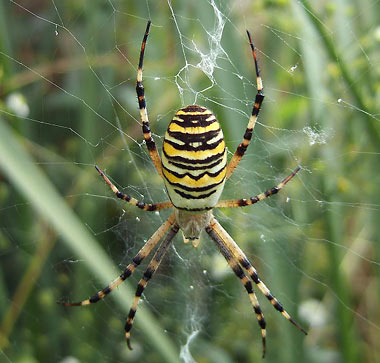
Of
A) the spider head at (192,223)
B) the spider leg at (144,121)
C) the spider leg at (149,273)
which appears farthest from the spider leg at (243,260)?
the spider leg at (144,121)

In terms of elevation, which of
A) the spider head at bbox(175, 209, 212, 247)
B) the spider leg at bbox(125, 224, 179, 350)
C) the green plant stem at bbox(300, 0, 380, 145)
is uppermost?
the green plant stem at bbox(300, 0, 380, 145)

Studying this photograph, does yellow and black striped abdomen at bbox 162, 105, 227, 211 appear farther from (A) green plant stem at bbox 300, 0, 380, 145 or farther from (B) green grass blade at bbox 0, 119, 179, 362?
(A) green plant stem at bbox 300, 0, 380, 145

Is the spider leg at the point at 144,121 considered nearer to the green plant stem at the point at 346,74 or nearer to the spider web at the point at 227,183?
the spider web at the point at 227,183

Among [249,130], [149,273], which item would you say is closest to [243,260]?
[149,273]

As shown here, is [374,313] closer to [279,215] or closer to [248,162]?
[279,215]

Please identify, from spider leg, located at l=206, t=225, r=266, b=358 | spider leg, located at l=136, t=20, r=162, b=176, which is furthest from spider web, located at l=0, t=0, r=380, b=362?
spider leg, located at l=136, t=20, r=162, b=176
